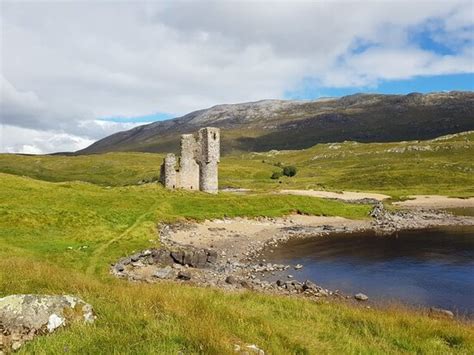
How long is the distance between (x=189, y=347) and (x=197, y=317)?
7.13ft

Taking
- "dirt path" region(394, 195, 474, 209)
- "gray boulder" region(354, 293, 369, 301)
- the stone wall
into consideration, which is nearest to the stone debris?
"dirt path" region(394, 195, 474, 209)

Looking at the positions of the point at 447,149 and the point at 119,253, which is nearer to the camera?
the point at 119,253

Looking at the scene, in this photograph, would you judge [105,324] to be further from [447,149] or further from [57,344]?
[447,149]

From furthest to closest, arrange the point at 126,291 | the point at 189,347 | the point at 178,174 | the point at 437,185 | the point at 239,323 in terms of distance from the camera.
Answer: the point at 437,185 < the point at 178,174 < the point at 126,291 < the point at 239,323 < the point at 189,347

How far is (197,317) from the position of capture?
11.3 meters

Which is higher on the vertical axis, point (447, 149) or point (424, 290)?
point (447, 149)

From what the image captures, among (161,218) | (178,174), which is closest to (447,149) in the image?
(178,174)

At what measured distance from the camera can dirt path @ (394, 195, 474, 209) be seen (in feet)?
316

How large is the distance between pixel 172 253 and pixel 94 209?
1872 centimetres

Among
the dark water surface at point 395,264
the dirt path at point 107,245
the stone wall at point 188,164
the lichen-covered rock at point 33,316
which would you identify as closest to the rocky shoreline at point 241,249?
the dirt path at point 107,245

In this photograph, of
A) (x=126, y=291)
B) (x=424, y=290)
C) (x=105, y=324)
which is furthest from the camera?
(x=424, y=290)

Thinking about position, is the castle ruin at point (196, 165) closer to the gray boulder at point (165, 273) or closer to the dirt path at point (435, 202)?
the gray boulder at point (165, 273)

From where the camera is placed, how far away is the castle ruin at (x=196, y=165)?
74250 millimetres

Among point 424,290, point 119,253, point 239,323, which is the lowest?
point 424,290
